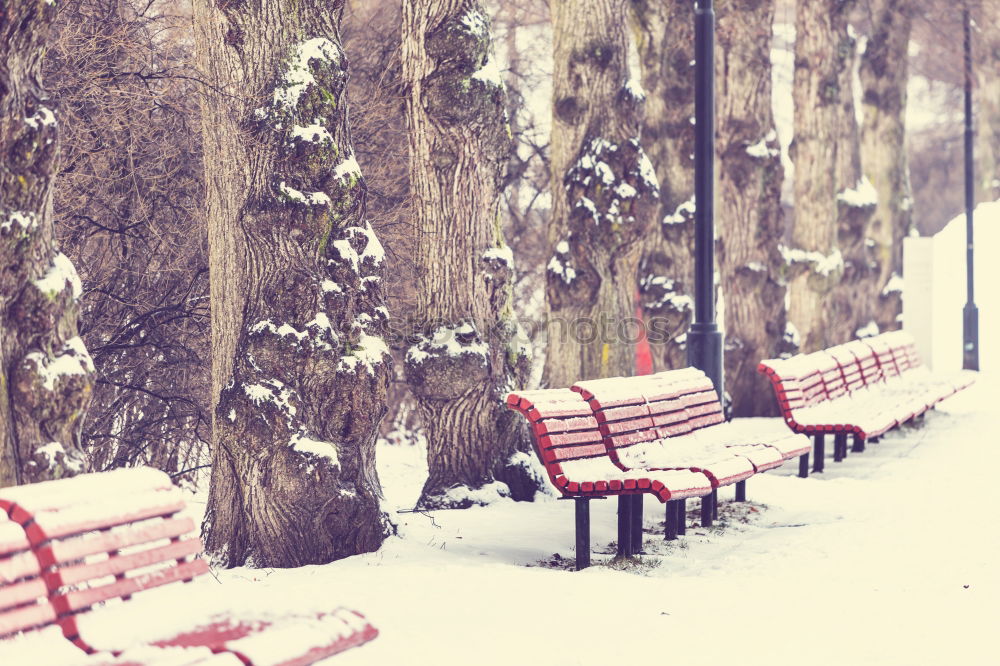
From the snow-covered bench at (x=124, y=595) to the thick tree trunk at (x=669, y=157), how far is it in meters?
10.0

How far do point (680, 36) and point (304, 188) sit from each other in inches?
317

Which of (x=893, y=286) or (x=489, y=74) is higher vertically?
(x=489, y=74)

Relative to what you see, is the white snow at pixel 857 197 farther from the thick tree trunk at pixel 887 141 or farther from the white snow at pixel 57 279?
the white snow at pixel 57 279

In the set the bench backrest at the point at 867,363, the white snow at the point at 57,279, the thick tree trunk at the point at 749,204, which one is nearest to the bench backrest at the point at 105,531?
the white snow at the point at 57,279

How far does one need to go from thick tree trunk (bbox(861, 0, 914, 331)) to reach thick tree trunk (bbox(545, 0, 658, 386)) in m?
9.83

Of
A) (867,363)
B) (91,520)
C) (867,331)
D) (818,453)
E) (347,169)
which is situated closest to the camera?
(91,520)

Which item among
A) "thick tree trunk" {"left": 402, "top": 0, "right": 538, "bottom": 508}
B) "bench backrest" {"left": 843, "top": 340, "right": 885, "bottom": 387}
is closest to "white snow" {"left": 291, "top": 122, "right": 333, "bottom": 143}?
"thick tree trunk" {"left": 402, "top": 0, "right": 538, "bottom": 508}

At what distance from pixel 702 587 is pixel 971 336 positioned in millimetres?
15005

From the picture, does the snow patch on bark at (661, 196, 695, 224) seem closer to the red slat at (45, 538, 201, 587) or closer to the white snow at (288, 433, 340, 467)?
the white snow at (288, 433, 340, 467)

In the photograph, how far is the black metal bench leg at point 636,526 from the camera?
6.96m

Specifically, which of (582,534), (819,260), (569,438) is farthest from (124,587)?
(819,260)

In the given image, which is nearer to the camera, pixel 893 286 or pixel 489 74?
pixel 489 74

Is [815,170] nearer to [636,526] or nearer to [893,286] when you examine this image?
[893,286]

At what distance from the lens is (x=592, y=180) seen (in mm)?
10672
